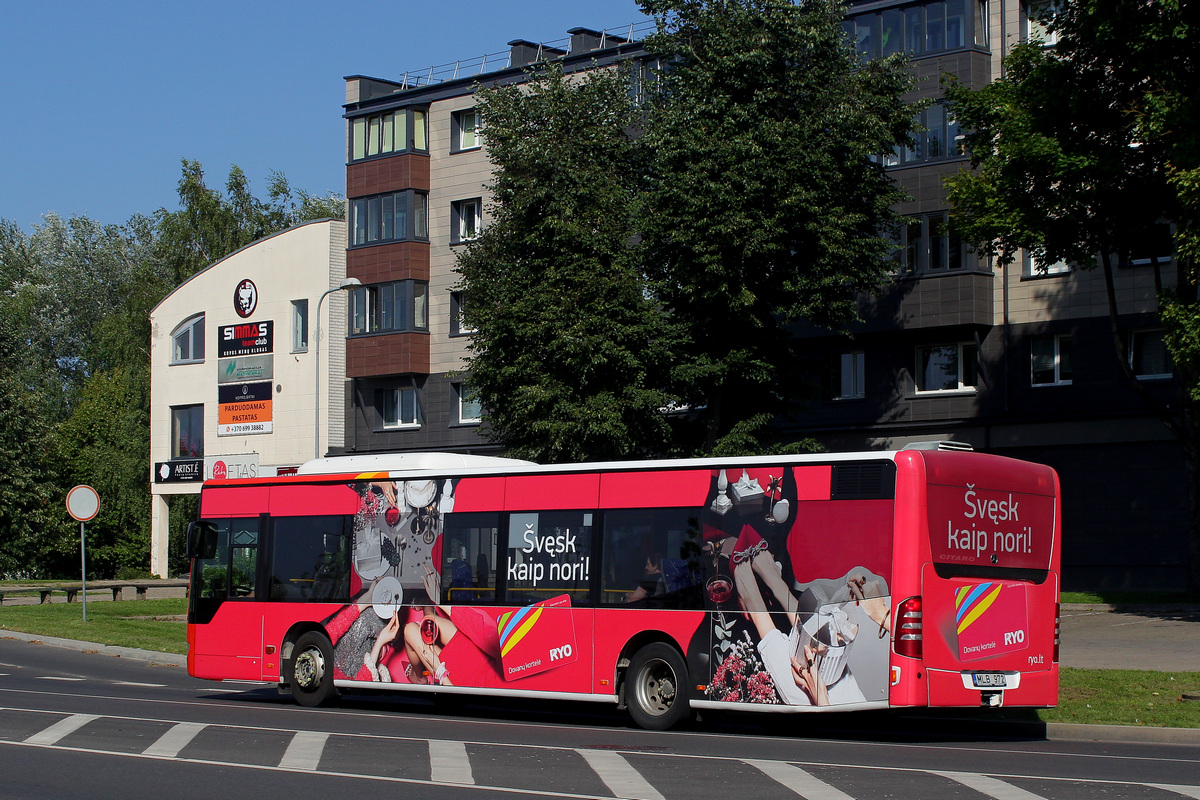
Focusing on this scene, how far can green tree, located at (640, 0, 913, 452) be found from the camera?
2916cm

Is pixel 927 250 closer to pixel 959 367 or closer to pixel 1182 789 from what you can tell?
pixel 959 367

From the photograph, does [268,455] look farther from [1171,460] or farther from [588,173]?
[1171,460]

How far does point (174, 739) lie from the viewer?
43.5 feet

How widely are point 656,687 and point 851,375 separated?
25.7 meters

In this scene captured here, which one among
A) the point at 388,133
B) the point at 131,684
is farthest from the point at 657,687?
the point at 388,133

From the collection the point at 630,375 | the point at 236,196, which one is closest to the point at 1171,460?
the point at 630,375

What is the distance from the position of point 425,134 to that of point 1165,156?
1187 inches

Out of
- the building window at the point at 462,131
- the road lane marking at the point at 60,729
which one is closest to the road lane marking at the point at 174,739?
the road lane marking at the point at 60,729

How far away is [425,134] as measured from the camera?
165 ft

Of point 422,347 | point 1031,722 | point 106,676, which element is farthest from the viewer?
point 422,347

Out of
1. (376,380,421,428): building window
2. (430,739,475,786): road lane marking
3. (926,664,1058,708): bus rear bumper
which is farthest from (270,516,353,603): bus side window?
(376,380,421,428): building window

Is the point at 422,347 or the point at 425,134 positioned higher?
the point at 425,134

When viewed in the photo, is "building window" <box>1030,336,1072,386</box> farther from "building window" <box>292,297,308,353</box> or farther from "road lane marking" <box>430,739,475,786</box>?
"building window" <box>292,297,308,353</box>

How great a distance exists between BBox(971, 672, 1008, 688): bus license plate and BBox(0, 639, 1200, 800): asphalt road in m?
0.60
